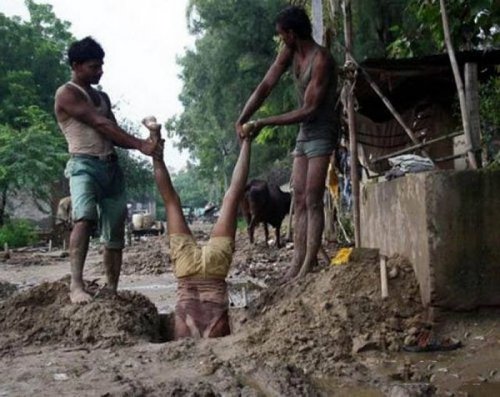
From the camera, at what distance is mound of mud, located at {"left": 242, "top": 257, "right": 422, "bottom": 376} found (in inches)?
140

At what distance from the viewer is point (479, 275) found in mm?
3910

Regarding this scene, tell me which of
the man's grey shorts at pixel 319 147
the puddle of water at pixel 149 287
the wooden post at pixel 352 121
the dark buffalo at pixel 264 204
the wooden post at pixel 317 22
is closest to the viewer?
the man's grey shorts at pixel 319 147

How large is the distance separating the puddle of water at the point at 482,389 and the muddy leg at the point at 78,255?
260 centimetres

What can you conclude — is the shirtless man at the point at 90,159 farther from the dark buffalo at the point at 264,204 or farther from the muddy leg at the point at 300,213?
the dark buffalo at the point at 264,204

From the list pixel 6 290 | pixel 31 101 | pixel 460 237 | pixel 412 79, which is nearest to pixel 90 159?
pixel 460 237

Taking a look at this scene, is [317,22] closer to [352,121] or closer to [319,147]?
[352,121]

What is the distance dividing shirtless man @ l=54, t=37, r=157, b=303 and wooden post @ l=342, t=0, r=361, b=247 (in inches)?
92.8

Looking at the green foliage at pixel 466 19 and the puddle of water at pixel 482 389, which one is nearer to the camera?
the puddle of water at pixel 482 389

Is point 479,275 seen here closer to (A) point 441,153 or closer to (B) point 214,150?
(A) point 441,153

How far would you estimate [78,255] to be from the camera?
4445 millimetres

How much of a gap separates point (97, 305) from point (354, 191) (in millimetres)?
2910

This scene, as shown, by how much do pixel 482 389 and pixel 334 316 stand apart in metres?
1.08

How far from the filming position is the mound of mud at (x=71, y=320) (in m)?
4.09

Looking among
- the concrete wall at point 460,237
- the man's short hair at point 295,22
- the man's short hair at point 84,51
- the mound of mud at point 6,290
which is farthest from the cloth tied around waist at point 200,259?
the mound of mud at point 6,290
